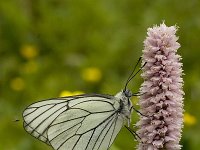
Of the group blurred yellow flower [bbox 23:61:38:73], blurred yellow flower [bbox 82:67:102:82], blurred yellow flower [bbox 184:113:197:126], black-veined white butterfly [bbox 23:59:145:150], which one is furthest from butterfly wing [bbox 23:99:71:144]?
blurred yellow flower [bbox 23:61:38:73]

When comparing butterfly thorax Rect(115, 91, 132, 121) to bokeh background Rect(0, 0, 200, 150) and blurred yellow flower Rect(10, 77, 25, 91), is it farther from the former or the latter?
blurred yellow flower Rect(10, 77, 25, 91)

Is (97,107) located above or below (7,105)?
below

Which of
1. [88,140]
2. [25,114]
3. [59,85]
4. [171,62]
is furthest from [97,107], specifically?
[59,85]

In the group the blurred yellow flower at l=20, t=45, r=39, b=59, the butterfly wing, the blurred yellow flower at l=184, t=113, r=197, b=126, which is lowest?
the butterfly wing

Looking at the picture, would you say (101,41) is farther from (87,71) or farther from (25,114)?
(25,114)

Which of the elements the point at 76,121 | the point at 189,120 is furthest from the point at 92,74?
the point at 76,121

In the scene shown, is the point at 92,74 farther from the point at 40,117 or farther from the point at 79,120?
the point at 40,117
